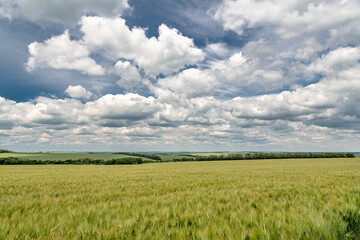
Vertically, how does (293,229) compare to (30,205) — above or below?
above

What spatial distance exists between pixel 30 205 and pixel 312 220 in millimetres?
7045

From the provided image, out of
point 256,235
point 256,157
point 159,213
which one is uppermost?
point 256,235

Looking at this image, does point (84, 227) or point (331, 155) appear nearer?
point (84, 227)

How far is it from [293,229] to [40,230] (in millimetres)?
4159

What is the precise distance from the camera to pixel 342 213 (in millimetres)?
3658

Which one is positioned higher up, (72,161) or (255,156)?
(72,161)

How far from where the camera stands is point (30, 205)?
5.58 metres

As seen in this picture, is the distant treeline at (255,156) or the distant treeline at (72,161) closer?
the distant treeline at (72,161)

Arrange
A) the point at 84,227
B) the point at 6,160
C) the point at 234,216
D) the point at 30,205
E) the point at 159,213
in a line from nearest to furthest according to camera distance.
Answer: the point at 84,227, the point at 234,216, the point at 159,213, the point at 30,205, the point at 6,160

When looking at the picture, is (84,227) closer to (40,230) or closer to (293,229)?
(40,230)

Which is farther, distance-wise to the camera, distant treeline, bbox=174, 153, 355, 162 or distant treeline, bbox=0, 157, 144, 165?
distant treeline, bbox=174, 153, 355, 162

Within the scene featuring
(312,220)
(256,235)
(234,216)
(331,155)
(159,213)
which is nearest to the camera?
(256,235)

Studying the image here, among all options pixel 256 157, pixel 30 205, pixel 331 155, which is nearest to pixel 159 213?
pixel 30 205

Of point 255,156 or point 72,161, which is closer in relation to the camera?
point 72,161
